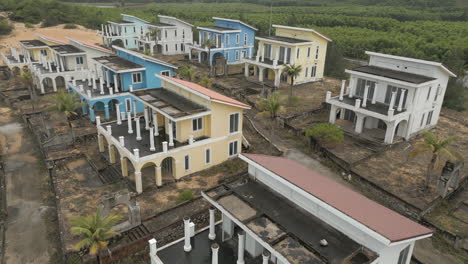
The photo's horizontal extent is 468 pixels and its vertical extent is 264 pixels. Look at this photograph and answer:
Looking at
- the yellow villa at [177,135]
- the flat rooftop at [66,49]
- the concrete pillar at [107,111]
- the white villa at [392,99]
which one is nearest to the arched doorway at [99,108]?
the concrete pillar at [107,111]

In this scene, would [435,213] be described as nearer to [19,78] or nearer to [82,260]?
[82,260]

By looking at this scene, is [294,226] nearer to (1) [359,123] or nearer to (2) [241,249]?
(2) [241,249]

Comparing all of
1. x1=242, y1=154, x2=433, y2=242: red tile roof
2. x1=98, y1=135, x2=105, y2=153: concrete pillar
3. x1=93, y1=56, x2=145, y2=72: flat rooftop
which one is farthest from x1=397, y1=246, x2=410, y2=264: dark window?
Answer: x1=93, y1=56, x2=145, y2=72: flat rooftop

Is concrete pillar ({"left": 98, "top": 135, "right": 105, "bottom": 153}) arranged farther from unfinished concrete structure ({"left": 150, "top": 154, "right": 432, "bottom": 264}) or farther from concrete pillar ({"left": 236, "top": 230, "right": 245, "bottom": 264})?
concrete pillar ({"left": 236, "top": 230, "right": 245, "bottom": 264})

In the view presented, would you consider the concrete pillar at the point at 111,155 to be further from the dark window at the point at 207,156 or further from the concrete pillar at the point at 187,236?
the concrete pillar at the point at 187,236

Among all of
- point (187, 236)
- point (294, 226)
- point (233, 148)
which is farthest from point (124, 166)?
point (294, 226)

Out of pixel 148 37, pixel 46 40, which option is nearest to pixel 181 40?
pixel 148 37
